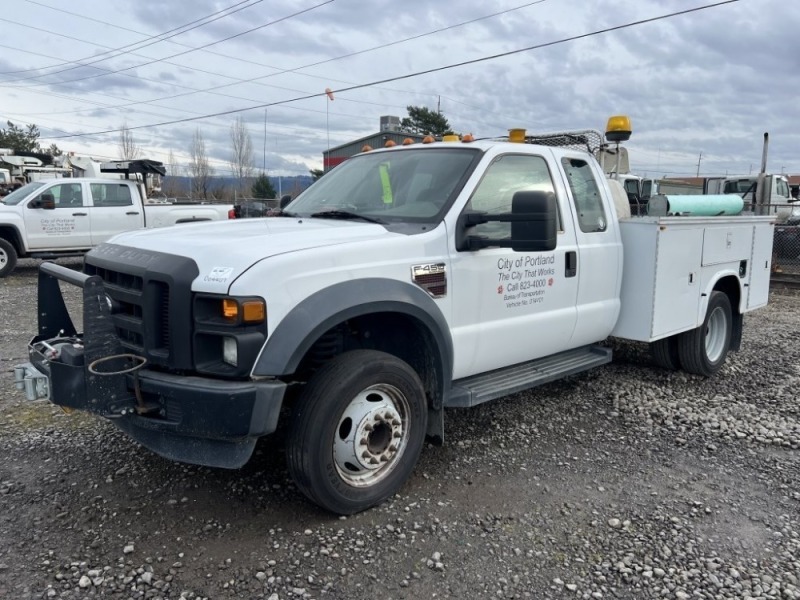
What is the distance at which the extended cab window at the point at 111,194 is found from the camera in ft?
43.1

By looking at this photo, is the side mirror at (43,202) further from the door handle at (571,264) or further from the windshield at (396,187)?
the door handle at (571,264)

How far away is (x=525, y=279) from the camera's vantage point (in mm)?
4176

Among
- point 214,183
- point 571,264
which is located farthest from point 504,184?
point 214,183

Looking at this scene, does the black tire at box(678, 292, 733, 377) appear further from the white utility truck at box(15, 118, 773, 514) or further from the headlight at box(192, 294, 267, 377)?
the headlight at box(192, 294, 267, 377)

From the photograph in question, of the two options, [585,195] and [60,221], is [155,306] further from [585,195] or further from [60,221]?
[60,221]

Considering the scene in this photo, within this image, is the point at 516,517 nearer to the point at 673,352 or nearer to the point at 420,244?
the point at 420,244

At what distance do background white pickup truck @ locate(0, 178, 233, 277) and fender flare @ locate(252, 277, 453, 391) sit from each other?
35.8ft

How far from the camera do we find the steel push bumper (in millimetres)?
2885

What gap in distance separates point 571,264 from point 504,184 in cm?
77

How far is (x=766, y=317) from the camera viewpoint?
9297 millimetres

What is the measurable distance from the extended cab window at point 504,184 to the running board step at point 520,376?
923 mm

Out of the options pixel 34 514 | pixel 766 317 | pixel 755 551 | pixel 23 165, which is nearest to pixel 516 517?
pixel 755 551

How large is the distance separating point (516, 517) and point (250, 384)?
1585mm

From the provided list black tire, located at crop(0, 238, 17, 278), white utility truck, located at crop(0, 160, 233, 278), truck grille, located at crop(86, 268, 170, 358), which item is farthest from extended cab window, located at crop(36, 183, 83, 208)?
truck grille, located at crop(86, 268, 170, 358)
